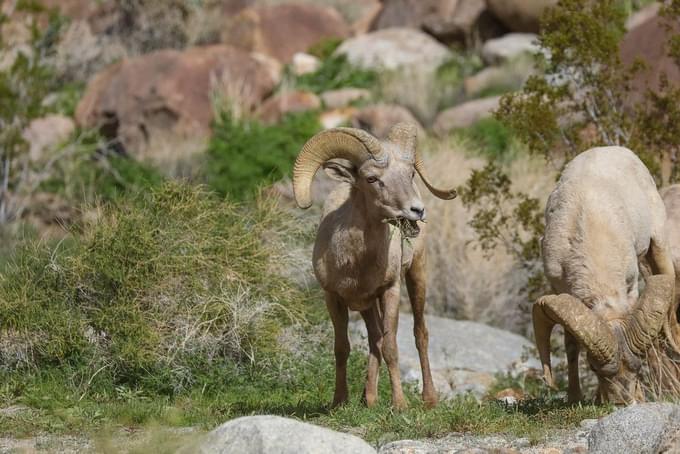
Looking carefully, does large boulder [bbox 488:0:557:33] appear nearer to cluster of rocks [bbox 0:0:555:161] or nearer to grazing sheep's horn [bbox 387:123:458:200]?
cluster of rocks [bbox 0:0:555:161]

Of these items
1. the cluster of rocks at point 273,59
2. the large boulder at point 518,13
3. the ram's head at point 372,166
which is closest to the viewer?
the ram's head at point 372,166

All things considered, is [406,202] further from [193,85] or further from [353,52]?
[353,52]

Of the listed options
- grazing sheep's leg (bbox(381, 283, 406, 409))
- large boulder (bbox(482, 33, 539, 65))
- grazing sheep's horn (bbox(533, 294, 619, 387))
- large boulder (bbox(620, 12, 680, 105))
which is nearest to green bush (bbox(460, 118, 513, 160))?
large boulder (bbox(620, 12, 680, 105))

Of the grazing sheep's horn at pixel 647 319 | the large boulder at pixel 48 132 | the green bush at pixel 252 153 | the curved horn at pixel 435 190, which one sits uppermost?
the curved horn at pixel 435 190

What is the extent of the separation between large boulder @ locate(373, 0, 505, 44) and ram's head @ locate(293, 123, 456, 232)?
19635 millimetres

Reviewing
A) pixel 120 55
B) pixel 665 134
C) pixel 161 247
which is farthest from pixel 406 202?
pixel 120 55

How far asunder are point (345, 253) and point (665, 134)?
517 centimetres

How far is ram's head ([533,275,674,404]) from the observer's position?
27.6 ft

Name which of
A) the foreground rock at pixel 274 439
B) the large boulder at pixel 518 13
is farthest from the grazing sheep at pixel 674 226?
the large boulder at pixel 518 13

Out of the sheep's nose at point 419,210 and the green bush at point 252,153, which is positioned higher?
the sheep's nose at point 419,210

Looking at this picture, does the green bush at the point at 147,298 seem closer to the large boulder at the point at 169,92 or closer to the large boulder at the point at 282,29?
the large boulder at the point at 169,92

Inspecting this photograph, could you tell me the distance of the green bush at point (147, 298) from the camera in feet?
35.8

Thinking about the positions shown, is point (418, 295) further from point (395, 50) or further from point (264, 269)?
point (395, 50)

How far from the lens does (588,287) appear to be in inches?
364
